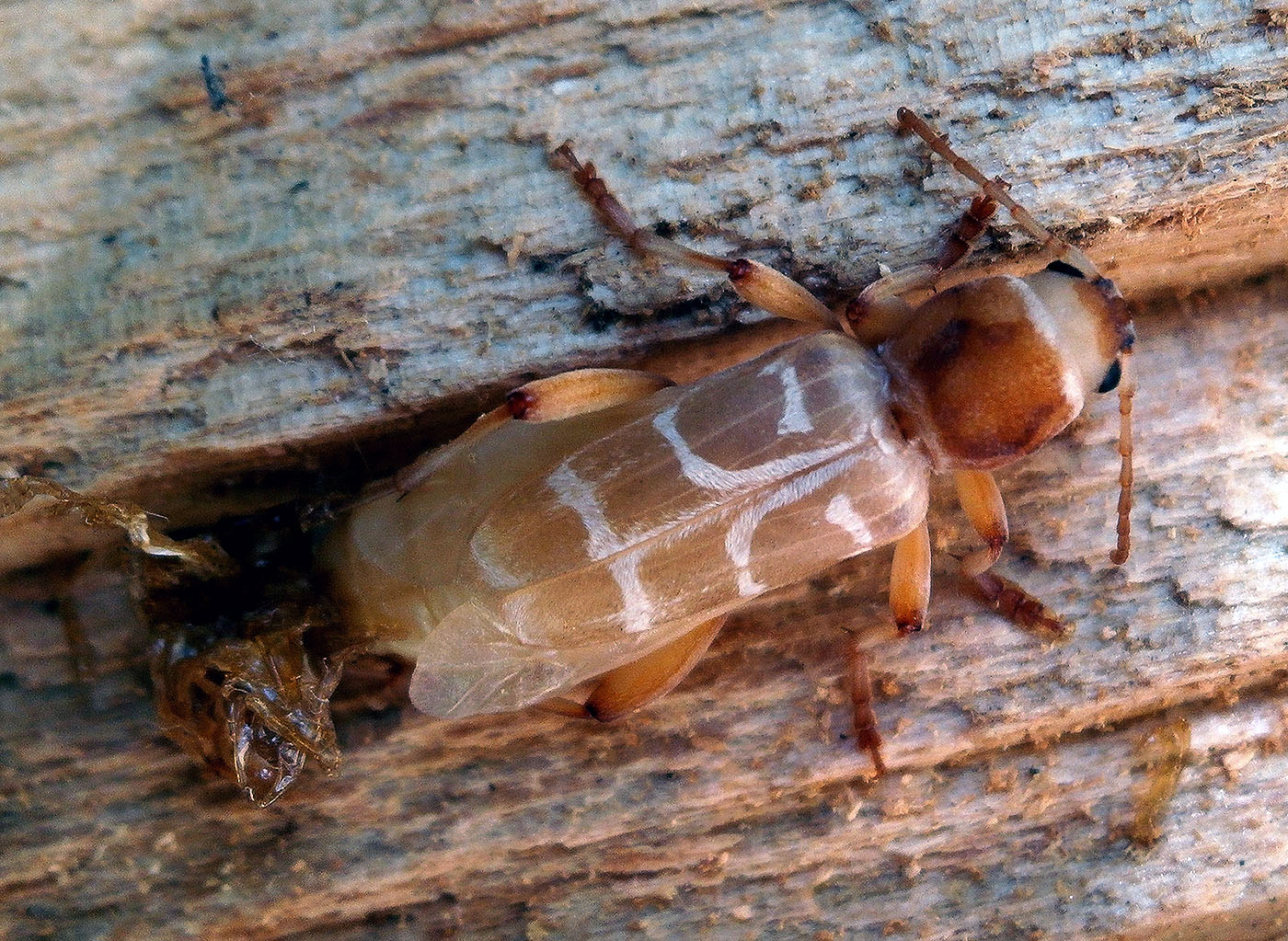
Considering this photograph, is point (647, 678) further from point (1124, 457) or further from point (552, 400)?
point (1124, 457)

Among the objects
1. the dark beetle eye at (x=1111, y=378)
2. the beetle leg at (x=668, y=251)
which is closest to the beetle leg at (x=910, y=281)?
the beetle leg at (x=668, y=251)

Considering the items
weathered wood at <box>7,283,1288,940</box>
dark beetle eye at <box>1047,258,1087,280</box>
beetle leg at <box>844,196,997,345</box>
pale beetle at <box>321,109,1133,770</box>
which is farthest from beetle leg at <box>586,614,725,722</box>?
dark beetle eye at <box>1047,258,1087,280</box>

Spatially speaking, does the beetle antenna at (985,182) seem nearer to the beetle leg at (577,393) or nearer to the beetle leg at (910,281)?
the beetle leg at (910,281)

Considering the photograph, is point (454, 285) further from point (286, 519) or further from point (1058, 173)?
point (1058, 173)

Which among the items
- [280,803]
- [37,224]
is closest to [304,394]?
[37,224]

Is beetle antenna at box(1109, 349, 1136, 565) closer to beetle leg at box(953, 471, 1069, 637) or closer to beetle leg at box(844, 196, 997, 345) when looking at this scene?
beetle leg at box(953, 471, 1069, 637)

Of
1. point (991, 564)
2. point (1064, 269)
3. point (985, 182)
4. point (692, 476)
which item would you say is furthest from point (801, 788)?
point (985, 182)
